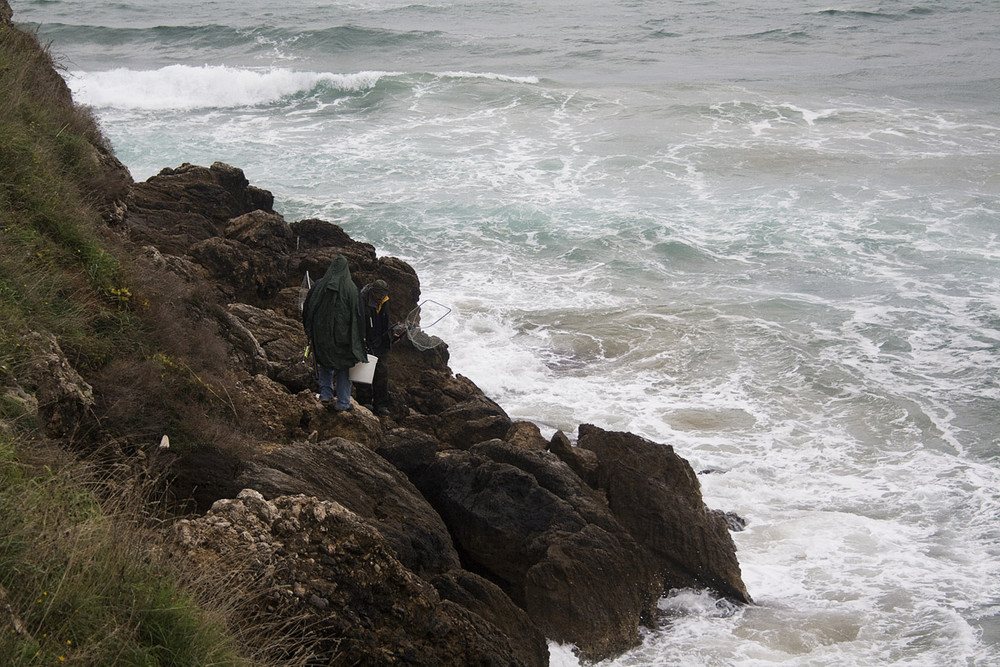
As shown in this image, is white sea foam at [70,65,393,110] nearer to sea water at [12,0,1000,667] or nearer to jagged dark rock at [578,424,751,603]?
sea water at [12,0,1000,667]

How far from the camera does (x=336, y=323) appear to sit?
7930 millimetres

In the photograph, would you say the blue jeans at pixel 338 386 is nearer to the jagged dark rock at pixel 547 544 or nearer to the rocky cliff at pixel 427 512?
the rocky cliff at pixel 427 512

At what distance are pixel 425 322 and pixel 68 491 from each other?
9946 mm

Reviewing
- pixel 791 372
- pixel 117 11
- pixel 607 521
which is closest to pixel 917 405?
pixel 791 372

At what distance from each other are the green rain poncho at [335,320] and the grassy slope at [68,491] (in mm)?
1387

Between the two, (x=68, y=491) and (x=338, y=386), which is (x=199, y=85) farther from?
(x=68, y=491)

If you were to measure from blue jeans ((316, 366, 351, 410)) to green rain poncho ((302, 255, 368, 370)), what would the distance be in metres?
0.13

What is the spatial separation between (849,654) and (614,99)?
82.6ft

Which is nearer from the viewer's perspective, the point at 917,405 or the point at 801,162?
the point at 917,405

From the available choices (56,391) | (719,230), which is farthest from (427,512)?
(719,230)

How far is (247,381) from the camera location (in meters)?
7.87

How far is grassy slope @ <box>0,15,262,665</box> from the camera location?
3613 millimetres

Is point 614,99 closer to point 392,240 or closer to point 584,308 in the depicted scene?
point 392,240

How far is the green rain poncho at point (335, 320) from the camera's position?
7871 millimetres
